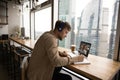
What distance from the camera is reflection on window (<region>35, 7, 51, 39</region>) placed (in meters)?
3.85

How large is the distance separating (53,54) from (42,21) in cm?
317

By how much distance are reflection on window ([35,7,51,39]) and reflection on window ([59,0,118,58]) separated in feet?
3.21

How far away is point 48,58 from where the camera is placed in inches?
54.6

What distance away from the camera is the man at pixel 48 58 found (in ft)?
4.28

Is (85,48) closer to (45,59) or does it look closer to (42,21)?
(45,59)

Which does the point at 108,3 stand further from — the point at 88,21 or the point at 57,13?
the point at 57,13

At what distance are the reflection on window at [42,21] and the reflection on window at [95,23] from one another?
0.98 metres

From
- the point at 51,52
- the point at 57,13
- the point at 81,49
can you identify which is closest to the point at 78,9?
the point at 57,13

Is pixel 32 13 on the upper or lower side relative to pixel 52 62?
upper

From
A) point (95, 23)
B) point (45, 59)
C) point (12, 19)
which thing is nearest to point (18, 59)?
point (45, 59)

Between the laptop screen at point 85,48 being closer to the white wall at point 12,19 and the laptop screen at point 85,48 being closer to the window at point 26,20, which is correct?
the window at point 26,20

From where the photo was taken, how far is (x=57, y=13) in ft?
10.8

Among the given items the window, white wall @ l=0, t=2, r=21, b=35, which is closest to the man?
the window

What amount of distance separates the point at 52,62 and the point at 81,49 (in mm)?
852
